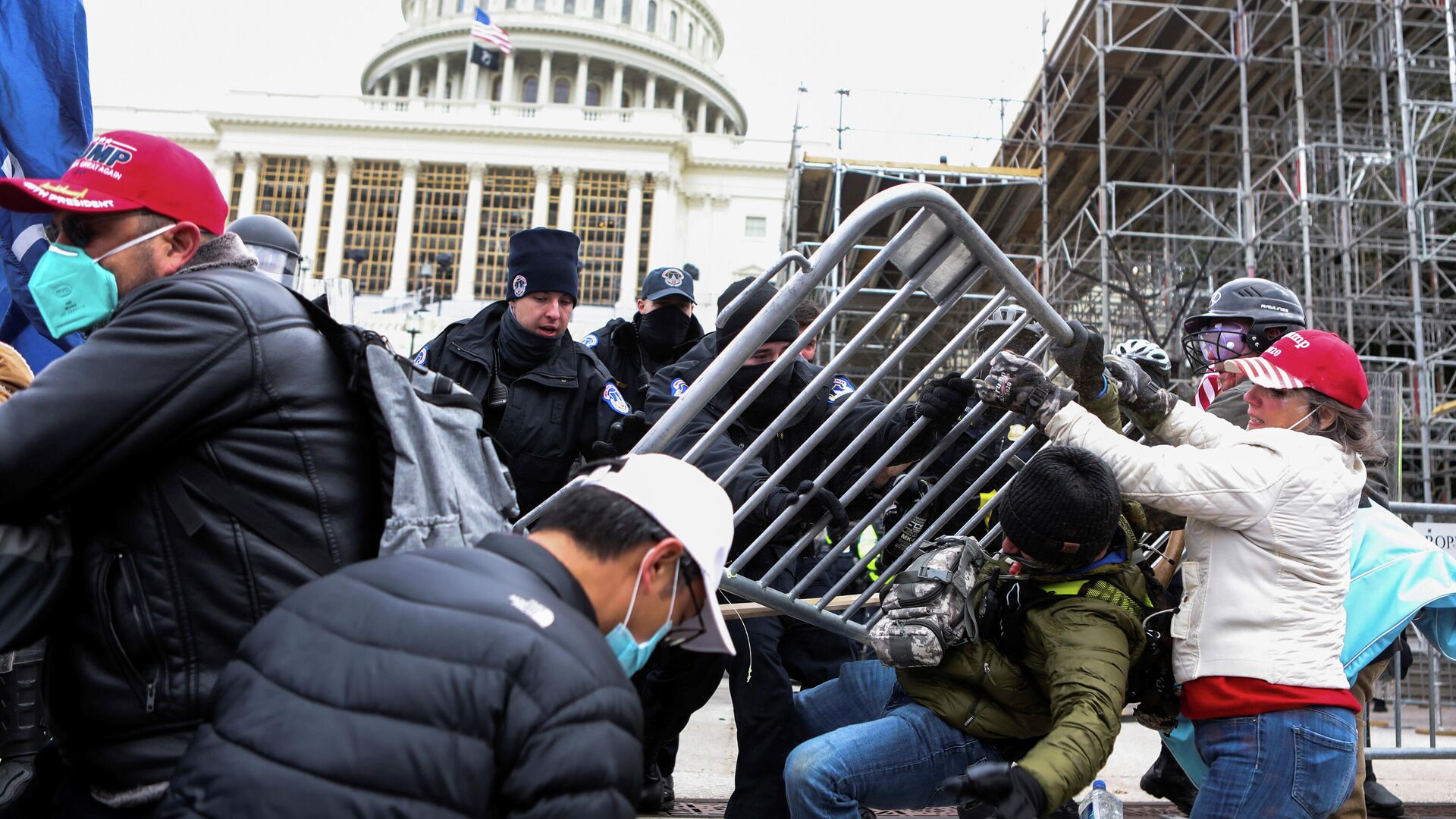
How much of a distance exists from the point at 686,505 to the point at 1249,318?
2.93 meters

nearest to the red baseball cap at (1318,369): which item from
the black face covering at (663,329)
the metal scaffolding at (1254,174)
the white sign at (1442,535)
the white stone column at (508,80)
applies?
the black face covering at (663,329)

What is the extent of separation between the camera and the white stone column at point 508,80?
7144 centimetres

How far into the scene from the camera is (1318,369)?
9.34 feet

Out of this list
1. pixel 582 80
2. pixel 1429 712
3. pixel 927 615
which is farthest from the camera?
pixel 582 80

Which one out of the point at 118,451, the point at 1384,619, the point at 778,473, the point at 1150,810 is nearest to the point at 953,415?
the point at 778,473

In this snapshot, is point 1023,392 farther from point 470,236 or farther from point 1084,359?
point 470,236

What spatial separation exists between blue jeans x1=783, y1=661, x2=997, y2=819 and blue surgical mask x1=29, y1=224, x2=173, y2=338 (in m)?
1.86

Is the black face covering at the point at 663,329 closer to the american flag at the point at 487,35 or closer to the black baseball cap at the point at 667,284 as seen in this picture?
the black baseball cap at the point at 667,284

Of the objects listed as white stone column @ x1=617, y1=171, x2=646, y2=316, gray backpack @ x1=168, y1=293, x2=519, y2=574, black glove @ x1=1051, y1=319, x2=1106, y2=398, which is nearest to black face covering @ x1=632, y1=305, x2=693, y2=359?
black glove @ x1=1051, y1=319, x2=1106, y2=398

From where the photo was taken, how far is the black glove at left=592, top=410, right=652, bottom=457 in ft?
13.0

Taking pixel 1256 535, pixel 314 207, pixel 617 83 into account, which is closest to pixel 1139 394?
pixel 1256 535

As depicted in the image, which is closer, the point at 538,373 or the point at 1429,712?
the point at 538,373

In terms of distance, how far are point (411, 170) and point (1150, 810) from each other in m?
58.7

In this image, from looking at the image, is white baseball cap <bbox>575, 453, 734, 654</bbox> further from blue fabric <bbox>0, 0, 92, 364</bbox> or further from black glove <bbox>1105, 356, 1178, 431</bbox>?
blue fabric <bbox>0, 0, 92, 364</bbox>
